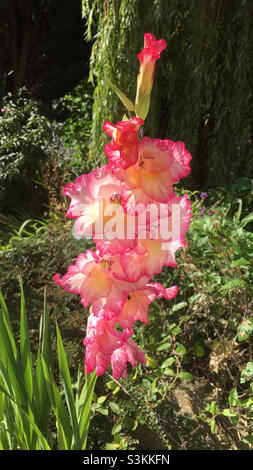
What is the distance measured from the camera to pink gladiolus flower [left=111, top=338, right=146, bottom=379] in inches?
30.4

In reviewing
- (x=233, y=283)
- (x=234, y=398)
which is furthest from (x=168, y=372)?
(x=233, y=283)

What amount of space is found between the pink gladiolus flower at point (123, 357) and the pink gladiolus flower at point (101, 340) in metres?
0.04

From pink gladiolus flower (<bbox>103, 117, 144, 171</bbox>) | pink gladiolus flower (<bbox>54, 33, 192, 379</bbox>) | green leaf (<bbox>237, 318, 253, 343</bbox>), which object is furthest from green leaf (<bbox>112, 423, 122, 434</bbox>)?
pink gladiolus flower (<bbox>103, 117, 144, 171</bbox>)

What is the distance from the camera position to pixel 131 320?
27.9 inches

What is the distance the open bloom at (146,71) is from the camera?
65 centimetres

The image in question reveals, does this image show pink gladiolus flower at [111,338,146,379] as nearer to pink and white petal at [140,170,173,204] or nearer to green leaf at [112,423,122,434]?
pink and white petal at [140,170,173,204]

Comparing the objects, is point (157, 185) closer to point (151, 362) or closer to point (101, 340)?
point (101, 340)

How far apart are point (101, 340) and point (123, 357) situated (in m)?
0.08

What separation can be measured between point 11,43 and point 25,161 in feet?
8.74

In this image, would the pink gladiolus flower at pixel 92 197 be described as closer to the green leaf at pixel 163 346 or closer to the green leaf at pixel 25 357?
the green leaf at pixel 25 357

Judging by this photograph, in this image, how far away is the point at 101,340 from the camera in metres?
0.72

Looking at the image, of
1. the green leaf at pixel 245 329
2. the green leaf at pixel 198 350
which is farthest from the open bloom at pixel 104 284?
the green leaf at pixel 198 350

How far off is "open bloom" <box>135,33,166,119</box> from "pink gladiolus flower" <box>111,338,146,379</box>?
386 mm
